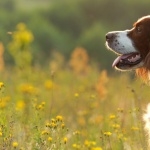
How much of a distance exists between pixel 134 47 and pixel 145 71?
31 centimetres

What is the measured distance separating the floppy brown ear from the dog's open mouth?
0.09m

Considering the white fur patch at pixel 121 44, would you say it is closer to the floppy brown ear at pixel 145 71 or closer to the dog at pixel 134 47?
the dog at pixel 134 47

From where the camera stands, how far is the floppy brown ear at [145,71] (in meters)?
6.47

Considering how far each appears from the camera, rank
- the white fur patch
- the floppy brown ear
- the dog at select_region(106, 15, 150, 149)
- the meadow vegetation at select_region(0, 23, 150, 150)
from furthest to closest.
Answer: the white fur patch, the dog at select_region(106, 15, 150, 149), the floppy brown ear, the meadow vegetation at select_region(0, 23, 150, 150)

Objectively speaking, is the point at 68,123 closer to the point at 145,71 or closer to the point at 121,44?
the point at 121,44

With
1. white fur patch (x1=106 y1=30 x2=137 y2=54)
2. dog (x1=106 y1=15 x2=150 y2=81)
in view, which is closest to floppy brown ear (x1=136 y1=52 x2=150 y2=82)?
dog (x1=106 y1=15 x2=150 y2=81)

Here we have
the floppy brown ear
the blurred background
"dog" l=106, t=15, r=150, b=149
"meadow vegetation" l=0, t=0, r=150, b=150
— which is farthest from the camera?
the blurred background

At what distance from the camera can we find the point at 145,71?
6.55 metres

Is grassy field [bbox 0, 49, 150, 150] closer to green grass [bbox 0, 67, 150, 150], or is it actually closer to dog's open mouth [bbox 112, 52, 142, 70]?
green grass [bbox 0, 67, 150, 150]

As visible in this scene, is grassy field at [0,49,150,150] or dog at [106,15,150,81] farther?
dog at [106,15,150,81]

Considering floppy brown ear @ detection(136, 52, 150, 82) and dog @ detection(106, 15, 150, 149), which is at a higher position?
dog @ detection(106, 15, 150, 149)

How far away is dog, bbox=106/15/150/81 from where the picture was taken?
6.61m

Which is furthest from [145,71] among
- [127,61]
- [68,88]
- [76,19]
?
[76,19]

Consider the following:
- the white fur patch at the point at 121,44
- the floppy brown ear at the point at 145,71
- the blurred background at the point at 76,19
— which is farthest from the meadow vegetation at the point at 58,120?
the blurred background at the point at 76,19
